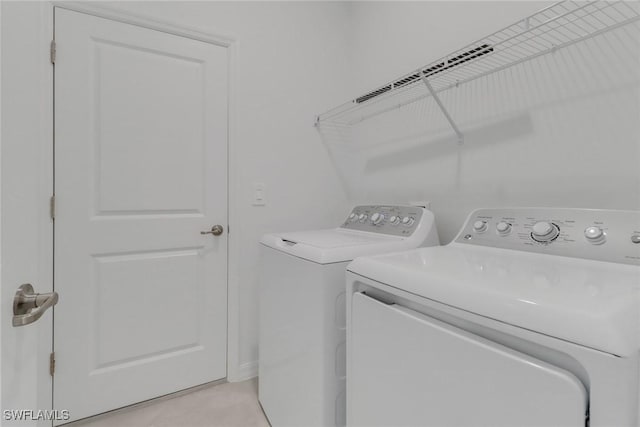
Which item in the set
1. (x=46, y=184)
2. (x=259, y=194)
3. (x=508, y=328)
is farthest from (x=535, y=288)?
(x=46, y=184)

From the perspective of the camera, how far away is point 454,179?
1.58 metres

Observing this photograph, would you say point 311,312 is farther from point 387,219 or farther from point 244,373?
point 244,373

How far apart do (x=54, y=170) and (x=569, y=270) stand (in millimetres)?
2077

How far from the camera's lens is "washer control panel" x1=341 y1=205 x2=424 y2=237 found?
1434 mm

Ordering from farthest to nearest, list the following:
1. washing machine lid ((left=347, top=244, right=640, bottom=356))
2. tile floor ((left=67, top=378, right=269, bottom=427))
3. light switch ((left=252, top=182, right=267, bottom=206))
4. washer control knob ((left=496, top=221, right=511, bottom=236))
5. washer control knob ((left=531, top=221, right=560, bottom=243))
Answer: light switch ((left=252, top=182, right=267, bottom=206)), tile floor ((left=67, top=378, right=269, bottom=427)), washer control knob ((left=496, top=221, right=511, bottom=236)), washer control knob ((left=531, top=221, right=560, bottom=243)), washing machine lid ((left=347, top=244, right=640, bottom=356))

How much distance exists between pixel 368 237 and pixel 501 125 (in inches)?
30.7

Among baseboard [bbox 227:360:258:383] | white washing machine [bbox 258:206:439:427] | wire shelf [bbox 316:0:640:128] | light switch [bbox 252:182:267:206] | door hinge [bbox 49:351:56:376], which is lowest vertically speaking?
baseboard [bbox 227:360:258:383]

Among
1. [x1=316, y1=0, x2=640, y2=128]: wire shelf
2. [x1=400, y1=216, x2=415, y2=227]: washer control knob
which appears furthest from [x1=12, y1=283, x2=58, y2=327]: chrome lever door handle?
[x1=316, y1=0, x2=640, y2=128]: wire shelf

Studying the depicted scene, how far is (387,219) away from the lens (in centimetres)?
156

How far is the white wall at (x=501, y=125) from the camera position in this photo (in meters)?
1.07

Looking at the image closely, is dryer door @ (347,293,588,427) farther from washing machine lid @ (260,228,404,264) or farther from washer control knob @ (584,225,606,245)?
washer control knob @ (584,225,606,245)

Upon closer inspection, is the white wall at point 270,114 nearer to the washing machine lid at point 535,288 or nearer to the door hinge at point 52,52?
the door hinge at point 52,52

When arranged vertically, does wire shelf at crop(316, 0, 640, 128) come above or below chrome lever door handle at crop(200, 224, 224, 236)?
above

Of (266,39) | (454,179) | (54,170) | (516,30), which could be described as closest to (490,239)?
(454,179)
